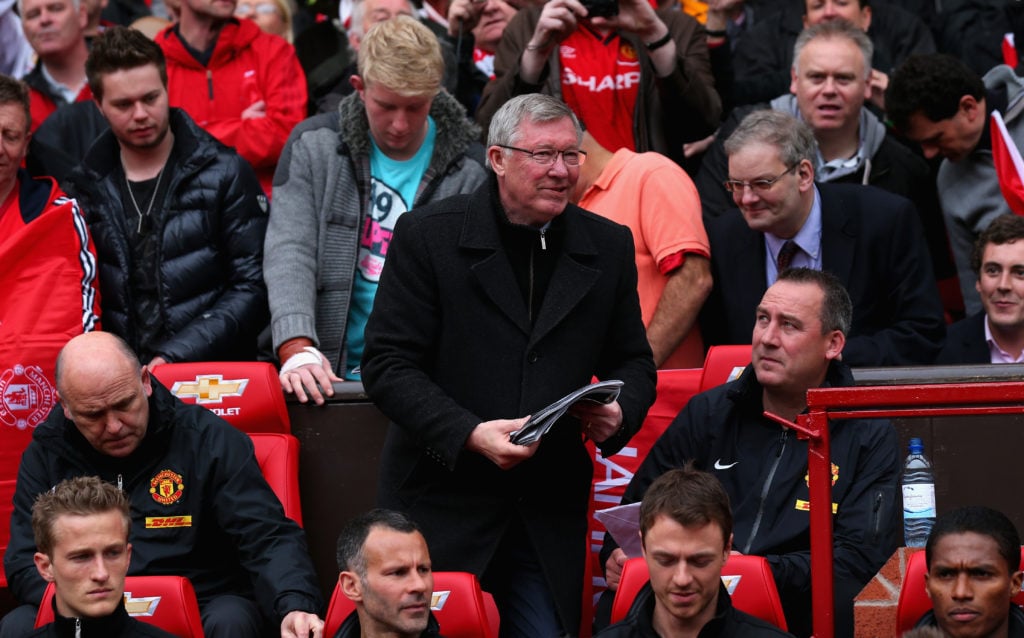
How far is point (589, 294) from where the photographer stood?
5043mm

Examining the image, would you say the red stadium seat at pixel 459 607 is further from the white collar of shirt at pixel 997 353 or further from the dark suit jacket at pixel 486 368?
the white collar of shirt at pixel 997 353

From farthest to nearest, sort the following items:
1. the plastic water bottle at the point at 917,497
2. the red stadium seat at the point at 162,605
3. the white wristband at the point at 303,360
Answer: the white wristband at the point at 303,360
the plastic water bottle at the point at 917,497
the red stadium seat at the point at 162,605

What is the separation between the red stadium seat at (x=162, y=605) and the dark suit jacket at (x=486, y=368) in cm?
71

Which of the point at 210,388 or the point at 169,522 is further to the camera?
the point at 210,388

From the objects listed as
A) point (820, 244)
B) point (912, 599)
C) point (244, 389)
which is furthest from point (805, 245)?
point (244, 389)

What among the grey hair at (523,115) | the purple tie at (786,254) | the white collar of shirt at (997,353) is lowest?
the white collar of shirt at (997,353)

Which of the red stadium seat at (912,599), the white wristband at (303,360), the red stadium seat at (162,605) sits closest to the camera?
the red stadium seat at (912,599)

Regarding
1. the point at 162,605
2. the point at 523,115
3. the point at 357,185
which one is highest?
the point at 523,115

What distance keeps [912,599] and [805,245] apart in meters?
2.07

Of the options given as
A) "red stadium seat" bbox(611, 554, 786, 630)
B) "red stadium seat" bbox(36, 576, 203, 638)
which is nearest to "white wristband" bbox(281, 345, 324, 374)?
"red stadium seat" bbox(36, 576, 203, 638)

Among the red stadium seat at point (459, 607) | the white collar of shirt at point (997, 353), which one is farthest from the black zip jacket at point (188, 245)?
the white collar of shirt at point (997, 353)

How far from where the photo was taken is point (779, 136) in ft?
20.2

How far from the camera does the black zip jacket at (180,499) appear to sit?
5.30 meters

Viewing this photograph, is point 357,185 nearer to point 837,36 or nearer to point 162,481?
point 162,481
